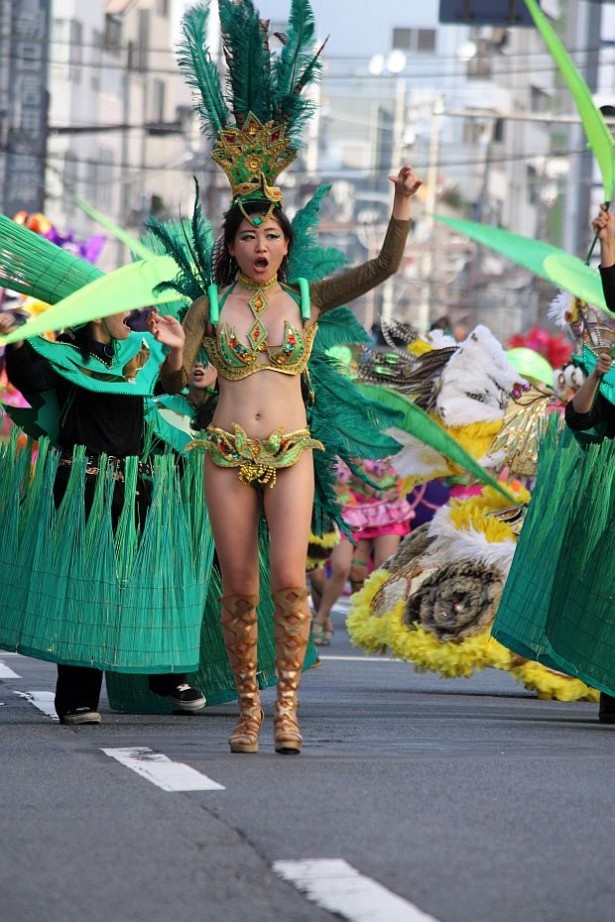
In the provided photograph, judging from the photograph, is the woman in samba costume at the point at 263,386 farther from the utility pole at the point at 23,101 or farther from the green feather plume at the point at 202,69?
the utility pole at the point at 23,101

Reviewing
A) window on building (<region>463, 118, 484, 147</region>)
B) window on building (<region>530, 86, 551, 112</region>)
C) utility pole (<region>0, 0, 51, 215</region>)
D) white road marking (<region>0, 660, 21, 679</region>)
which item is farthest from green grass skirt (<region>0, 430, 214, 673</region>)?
window on building (<region>530, 86, 551, 112</region>)

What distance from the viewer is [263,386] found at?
250 inches

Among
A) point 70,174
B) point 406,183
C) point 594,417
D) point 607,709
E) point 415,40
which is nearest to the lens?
point 406,183

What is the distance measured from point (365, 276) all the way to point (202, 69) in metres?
1.05

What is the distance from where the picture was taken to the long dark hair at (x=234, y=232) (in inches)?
255

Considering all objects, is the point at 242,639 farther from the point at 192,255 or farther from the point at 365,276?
the point at 192,255

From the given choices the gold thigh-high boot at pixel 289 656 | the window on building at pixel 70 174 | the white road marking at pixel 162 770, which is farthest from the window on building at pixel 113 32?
the white road marking at pixel 162 770

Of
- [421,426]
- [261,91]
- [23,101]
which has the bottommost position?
→ [421,426]

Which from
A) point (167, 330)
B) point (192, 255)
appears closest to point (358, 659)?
point (192, 255)

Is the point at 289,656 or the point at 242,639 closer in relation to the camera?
the point at 289,656

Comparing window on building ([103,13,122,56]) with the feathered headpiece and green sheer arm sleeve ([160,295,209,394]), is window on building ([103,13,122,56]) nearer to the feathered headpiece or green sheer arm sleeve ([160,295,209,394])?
the feathered headpiece

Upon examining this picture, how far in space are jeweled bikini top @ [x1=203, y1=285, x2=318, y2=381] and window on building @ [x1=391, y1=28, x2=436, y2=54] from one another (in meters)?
84.1

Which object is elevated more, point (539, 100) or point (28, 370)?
point (539, 100)

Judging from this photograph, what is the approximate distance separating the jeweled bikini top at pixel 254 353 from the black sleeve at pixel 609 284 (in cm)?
126
